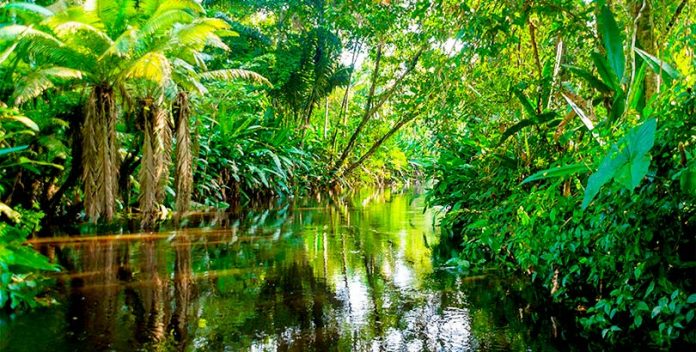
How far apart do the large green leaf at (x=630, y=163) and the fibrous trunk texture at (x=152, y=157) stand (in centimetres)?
683

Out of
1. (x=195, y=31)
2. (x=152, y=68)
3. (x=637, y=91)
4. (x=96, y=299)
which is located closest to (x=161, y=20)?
(x=195, y=31)

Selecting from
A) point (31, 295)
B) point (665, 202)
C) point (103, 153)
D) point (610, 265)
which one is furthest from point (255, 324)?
point (103, 153)

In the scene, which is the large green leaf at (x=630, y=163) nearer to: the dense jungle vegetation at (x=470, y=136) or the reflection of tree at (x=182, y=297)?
the dense jungle vegetation at (x=470, y=136)

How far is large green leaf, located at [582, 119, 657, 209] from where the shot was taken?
2096 mm

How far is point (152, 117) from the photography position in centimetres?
812

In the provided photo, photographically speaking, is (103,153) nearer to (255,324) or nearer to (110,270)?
(110,270)

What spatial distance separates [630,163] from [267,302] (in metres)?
2.69

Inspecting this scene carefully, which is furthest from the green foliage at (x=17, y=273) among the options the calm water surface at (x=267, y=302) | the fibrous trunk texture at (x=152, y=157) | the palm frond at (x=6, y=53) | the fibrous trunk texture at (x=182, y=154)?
the fibrous trunk texture at (x=182, y=154)

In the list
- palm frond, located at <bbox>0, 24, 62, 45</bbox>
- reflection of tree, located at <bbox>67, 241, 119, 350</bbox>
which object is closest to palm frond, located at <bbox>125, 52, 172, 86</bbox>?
palm frond, located at <bbox>0, 24, 62, 45</bbox>

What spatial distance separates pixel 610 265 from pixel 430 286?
1.72 meters

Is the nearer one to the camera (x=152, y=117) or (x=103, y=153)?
(x=103, y=153)

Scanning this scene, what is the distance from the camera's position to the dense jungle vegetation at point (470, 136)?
2941 millimetres

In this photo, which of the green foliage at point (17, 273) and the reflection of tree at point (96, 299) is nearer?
the reflection of tree at point (96, 299)

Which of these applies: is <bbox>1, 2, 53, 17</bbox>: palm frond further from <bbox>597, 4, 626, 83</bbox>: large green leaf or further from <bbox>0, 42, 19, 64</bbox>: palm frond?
<bbox>597, 4, 626, 83</bbox>: large green leaf
